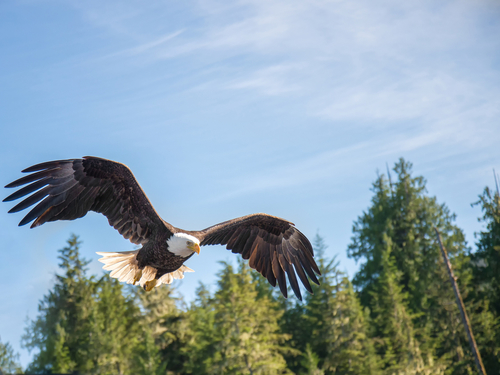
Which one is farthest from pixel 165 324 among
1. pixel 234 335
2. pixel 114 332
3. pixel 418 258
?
pixel 418 258

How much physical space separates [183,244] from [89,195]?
152 centimetres

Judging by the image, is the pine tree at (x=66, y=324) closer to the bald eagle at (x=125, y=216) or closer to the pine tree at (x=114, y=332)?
the pine tree at (x=114, y=332)

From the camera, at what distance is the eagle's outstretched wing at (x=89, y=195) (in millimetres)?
7395

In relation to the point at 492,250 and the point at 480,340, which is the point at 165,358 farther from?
the point at 492,250

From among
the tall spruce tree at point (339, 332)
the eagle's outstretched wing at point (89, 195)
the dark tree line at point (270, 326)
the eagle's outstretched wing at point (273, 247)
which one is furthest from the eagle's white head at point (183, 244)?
the tall spruce tree at point (339, 332)

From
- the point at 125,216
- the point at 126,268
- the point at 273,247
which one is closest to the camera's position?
the point at 125,216

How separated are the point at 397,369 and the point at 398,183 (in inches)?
757

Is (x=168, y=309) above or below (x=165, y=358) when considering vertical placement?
above

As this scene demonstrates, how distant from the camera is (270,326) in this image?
2553 cm

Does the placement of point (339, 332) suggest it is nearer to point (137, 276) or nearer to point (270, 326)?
point (270, 326)

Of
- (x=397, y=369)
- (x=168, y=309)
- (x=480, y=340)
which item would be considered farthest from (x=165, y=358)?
(x=480, y=340)

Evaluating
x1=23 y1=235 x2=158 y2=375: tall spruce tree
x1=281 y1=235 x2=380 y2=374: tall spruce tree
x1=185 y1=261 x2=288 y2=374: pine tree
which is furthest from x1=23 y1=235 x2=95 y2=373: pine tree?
x1=281 y1=235 x2=380 y2=374: tall spruce tree

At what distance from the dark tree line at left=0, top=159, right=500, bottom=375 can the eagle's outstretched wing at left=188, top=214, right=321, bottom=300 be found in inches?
507

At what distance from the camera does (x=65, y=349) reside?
80.2ft
